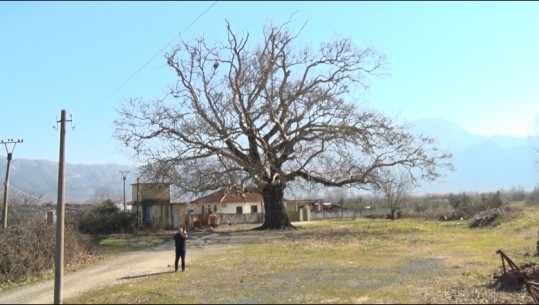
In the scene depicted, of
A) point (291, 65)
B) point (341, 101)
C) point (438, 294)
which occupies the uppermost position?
point (291, 65)

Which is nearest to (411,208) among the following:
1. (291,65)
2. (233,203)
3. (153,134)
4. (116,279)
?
(233,203)

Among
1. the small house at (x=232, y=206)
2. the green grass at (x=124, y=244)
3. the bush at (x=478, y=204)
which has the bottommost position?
the green grass at (x=124, y=244)

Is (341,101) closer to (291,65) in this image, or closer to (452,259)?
(291,65)

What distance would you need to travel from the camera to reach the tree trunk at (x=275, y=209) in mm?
45844

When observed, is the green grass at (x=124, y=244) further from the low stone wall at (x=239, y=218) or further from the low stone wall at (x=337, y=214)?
the low stone wall at (x=337, y=214)

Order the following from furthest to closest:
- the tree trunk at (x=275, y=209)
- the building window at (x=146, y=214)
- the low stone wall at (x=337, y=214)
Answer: the low stone wall at (x=337, y=214)
the building window at (x=146, y=214)
the tree trunk at (x=275, y=209)

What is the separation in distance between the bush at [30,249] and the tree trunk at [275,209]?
19.7 metres

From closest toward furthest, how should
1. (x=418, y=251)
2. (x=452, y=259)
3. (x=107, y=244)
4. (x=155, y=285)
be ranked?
(x=155, y=285) < (x=452, y=259) < (x=418, y=251) < (x=107, y=244)

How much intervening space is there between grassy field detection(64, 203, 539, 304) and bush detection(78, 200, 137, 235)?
68.9ft

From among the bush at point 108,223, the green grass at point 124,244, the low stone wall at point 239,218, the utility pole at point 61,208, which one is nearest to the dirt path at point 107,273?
the utility pole at point 61,208

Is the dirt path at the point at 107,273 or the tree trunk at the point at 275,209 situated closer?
the dirt path at the point at 107,273

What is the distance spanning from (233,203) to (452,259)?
187ft

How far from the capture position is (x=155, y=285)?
58.0ft

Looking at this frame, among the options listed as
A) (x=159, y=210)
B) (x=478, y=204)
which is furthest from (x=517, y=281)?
(x=478, y=204)
